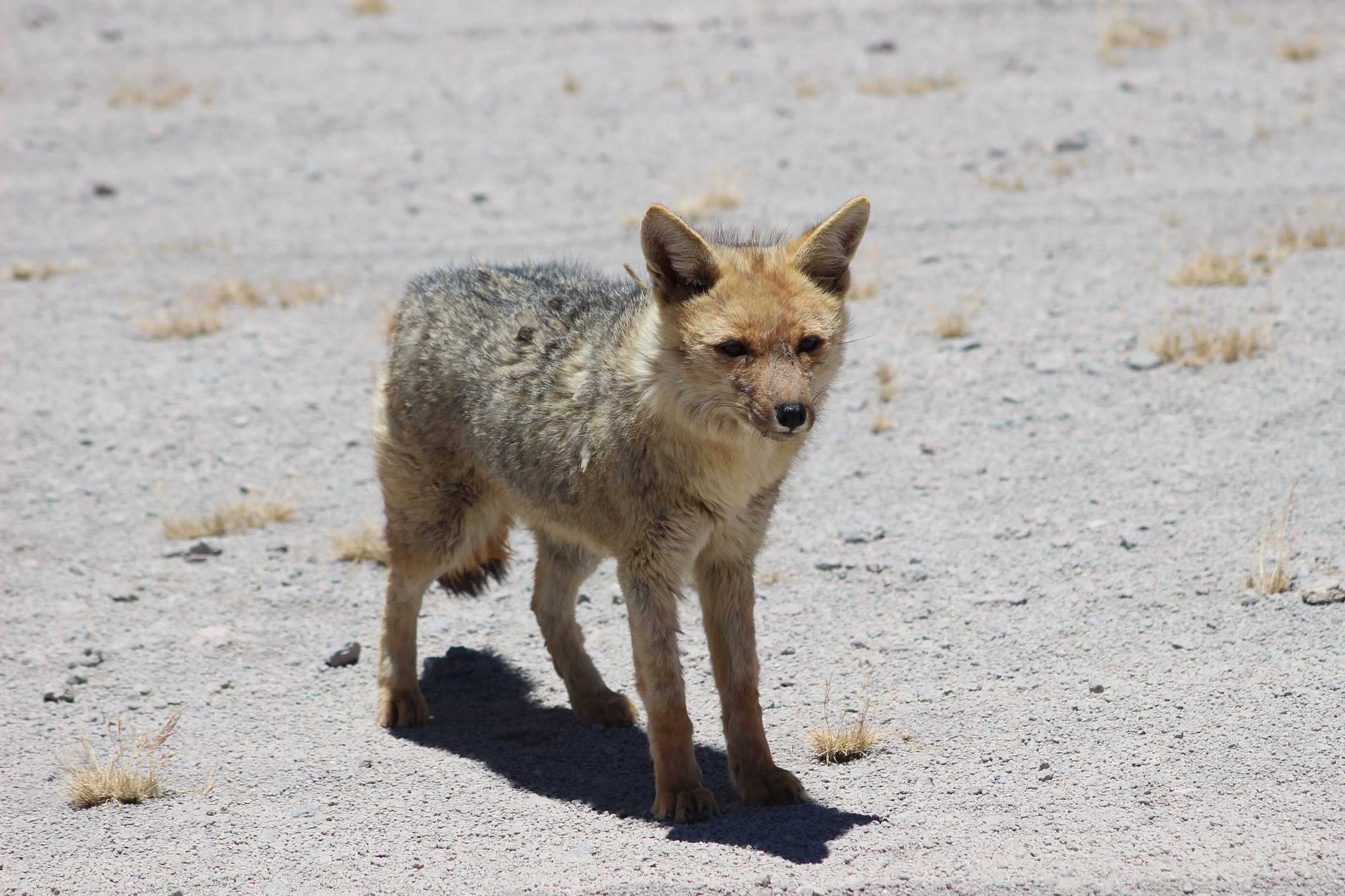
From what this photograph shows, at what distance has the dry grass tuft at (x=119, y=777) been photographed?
14.8 feet

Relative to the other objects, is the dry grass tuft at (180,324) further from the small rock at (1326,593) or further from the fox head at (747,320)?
the small rock at (1326,593)

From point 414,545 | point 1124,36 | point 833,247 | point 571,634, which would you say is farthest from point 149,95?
point 833,247

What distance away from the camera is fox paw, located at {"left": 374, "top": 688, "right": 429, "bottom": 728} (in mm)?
5336

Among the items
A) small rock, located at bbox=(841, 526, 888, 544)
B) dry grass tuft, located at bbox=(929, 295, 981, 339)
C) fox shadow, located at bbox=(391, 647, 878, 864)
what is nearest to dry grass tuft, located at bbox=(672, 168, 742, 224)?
dry grass tuft, located at bbox=(929, 295, 981, 339)

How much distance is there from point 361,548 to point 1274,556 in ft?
16.0

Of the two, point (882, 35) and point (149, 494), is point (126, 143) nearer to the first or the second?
point (149, 494)

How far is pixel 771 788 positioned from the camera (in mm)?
4387

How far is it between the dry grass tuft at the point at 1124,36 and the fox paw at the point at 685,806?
12062mm

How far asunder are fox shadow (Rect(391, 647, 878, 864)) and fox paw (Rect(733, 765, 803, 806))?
0.03 meters

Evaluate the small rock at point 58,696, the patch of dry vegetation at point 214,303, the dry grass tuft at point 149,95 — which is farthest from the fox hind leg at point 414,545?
the dry grass tuft at point 149,95

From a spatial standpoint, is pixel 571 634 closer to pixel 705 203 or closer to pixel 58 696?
pixel 58 696

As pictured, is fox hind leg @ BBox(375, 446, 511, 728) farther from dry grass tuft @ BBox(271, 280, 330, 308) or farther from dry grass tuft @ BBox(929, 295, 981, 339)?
dry grass tuft @ BBox(271, 280, 330, 308)

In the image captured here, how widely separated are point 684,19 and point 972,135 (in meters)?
5.84

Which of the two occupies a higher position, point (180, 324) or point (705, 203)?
point (705, 203)
